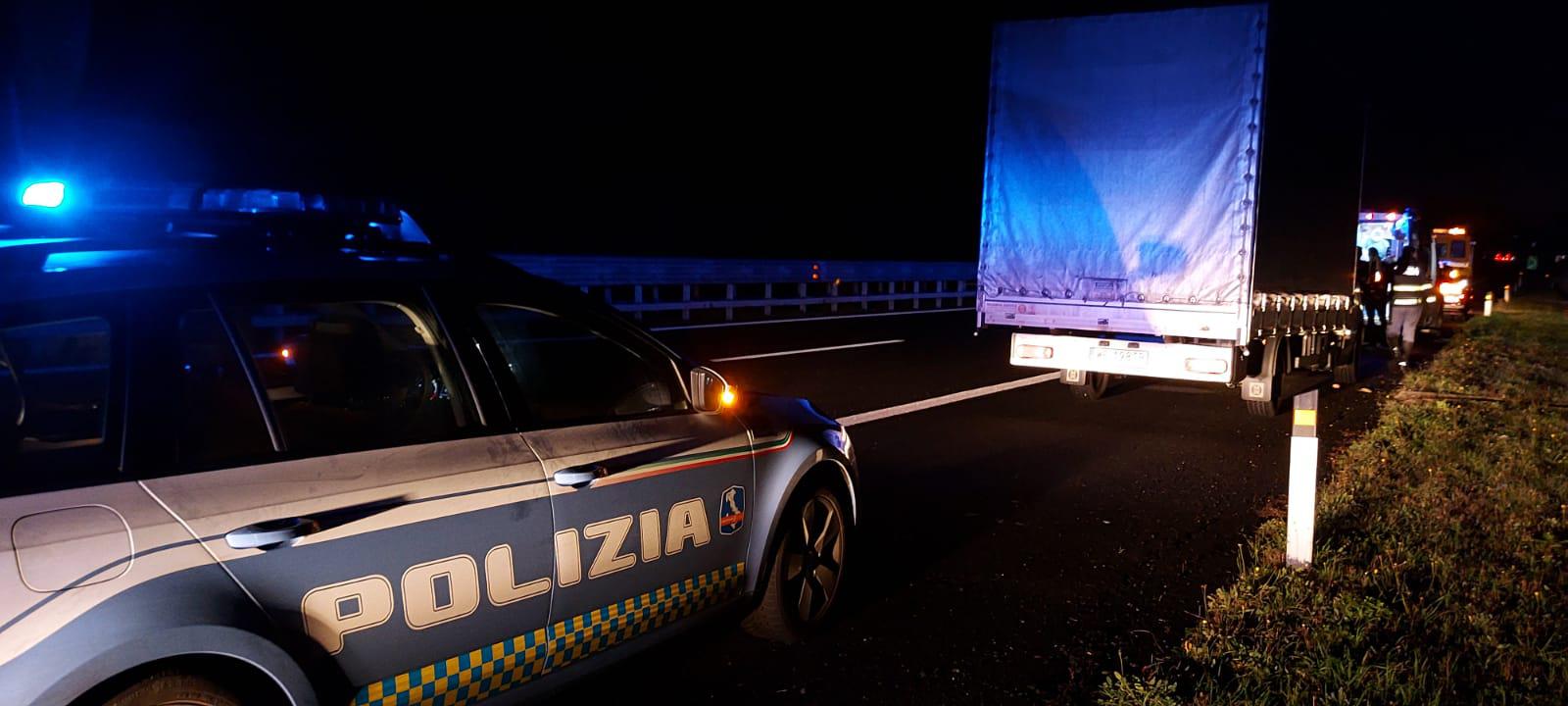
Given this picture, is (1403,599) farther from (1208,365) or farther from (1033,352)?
(1033,352)

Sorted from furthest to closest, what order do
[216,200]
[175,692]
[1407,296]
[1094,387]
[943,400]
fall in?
1. [1407,296]
2. [1094,387]
3. [943,400]
4. [216,200]
5. [175,692]

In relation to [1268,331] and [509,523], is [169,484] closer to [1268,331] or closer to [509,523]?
[509,523]

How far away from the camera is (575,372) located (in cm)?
1225

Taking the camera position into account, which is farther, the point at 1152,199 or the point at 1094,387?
the point at 1094,387

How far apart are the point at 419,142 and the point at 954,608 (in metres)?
44.6

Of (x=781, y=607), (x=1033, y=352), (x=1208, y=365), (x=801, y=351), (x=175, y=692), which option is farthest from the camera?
(x=801, y=351)

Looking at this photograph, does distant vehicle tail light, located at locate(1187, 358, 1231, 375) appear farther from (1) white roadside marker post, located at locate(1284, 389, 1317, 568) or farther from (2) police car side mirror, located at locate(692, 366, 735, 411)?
(2) police car side mirror, located at locate(692, 366, 735, 411)

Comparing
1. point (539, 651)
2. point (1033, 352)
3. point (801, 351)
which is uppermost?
point (1033, 352)

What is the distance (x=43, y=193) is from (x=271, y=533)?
287cm

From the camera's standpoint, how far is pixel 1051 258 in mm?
10453

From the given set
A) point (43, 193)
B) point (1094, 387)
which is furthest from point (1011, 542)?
point (1094, 387)

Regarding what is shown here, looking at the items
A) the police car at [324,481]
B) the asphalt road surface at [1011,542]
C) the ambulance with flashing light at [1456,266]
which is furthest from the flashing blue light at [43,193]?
the ambulance with flashing light at [1456,266]

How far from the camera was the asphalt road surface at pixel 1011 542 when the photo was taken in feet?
13.8

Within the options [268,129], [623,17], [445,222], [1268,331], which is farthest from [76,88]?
[623,17]
